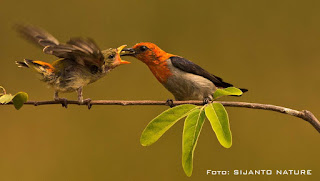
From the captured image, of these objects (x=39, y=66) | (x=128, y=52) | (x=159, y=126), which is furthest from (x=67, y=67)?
(x=159, y=126)

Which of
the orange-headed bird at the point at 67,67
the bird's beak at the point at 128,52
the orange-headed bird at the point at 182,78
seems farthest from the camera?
the orange-headed bird at the point at 182,78

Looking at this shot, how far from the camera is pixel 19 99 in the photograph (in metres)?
0.74

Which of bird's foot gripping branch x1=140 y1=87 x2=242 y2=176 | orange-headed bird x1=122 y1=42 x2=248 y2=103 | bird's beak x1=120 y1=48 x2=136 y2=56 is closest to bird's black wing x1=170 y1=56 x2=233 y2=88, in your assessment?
orange-headed bird x1=122 y1=42 x2=248 y2=103

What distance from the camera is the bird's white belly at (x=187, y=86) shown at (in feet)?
3.81

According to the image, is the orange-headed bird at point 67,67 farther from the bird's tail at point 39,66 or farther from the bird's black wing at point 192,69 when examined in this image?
the bird's black wing at point 192,69

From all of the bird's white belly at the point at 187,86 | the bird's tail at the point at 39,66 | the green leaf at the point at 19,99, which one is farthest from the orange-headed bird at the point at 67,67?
the bird's white belly at the point at 187,86

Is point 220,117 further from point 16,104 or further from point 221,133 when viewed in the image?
point 16,104

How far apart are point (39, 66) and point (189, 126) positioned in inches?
18.2

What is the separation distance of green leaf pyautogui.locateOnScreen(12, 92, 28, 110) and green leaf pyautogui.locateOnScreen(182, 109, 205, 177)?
346 millimetres

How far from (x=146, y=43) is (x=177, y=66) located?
190mm

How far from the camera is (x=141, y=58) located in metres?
1.07

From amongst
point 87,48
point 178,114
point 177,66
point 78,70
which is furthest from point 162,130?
point 177,66

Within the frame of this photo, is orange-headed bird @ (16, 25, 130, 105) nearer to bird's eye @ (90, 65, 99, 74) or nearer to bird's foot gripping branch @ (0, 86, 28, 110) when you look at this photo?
bird's eye @ (90, 65, 99, 74)

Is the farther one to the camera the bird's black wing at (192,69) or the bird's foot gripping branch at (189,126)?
the bird's black wing at (192,69)
